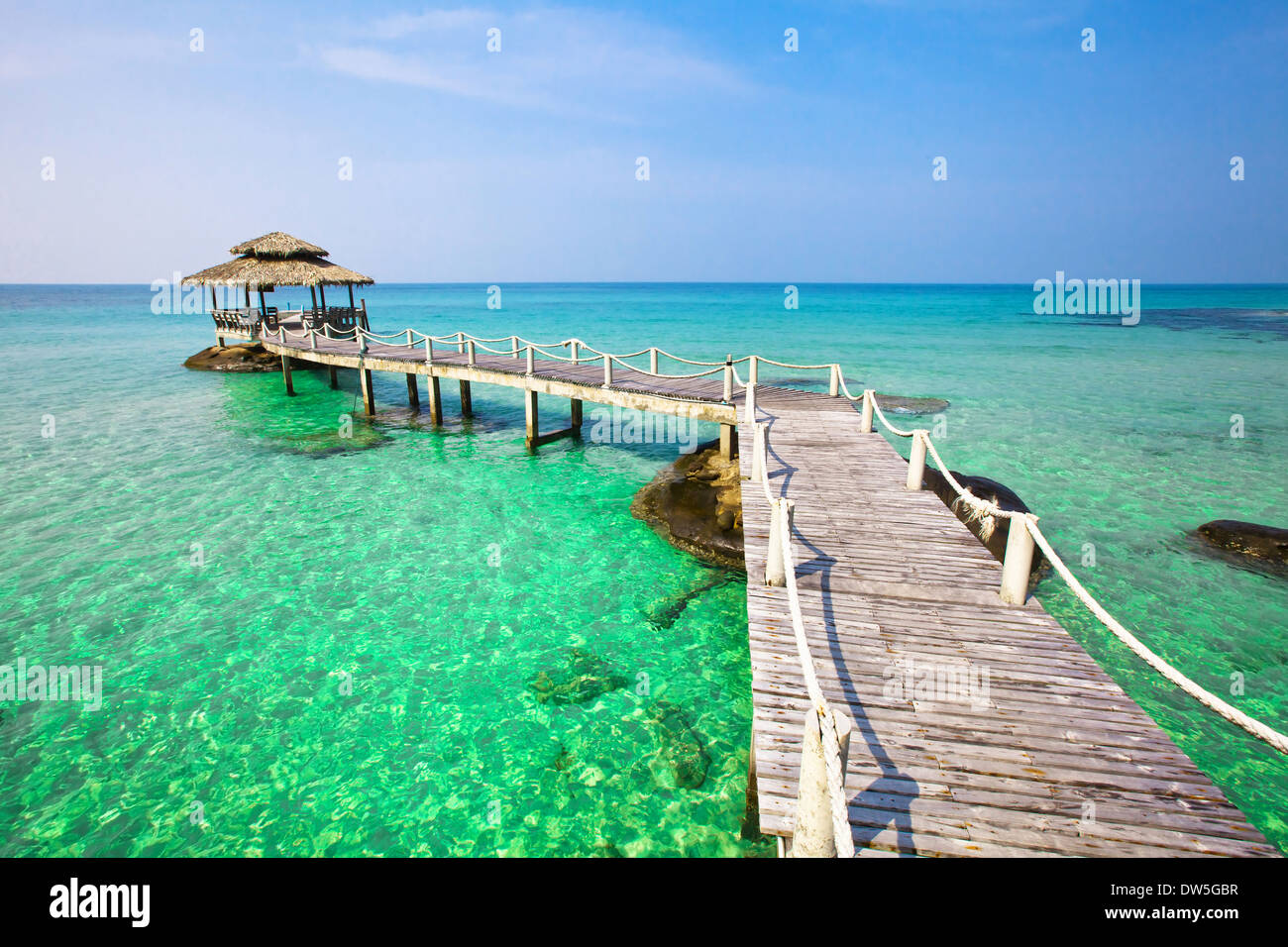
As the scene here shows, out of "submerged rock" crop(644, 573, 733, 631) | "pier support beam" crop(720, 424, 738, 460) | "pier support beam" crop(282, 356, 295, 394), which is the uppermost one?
"pier support beam" crop(282, 356, 295, 394)

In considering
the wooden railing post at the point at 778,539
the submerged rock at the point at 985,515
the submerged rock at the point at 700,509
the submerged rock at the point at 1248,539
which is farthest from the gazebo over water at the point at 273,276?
the submerged rock at the point at 1248,539

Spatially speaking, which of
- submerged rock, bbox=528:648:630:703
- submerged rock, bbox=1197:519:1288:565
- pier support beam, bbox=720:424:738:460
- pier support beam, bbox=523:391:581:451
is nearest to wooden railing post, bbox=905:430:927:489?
submerged rock, bbox=528:648:630:703

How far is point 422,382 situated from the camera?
31125mm

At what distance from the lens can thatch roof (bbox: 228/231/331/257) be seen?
3050 centimetres

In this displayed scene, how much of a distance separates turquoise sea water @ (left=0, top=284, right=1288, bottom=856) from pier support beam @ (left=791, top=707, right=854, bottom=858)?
292 centimetres

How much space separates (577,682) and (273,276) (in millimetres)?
29802

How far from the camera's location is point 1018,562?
20.2 ft

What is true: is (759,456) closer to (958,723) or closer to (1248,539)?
(958,723)

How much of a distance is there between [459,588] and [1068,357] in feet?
145

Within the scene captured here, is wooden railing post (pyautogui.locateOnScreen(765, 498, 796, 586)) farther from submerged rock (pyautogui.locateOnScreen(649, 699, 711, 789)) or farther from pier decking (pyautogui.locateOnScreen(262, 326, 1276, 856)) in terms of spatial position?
submerged rock (pyautogui.locateOnScreen(649, 699, 711, 789))

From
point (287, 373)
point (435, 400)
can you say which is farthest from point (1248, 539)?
point (287, 373)

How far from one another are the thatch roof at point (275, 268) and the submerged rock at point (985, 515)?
2990 cm
